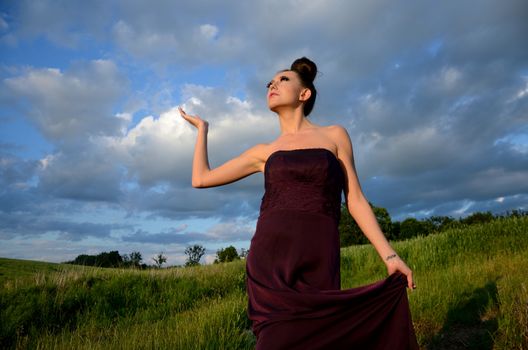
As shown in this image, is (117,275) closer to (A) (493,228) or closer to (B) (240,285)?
(B) (240,285)

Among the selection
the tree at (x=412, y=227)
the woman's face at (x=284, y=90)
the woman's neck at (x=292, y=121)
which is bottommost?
the woman's neck at (x=292, y=121)

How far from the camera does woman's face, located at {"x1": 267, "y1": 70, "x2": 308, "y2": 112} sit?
3906mm

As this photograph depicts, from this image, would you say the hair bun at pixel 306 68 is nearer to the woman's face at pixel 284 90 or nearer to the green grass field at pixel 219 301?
the woman's face at pixel 284 90

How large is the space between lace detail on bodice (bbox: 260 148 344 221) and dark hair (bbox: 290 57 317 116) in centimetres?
78

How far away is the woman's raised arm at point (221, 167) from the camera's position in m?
3.98

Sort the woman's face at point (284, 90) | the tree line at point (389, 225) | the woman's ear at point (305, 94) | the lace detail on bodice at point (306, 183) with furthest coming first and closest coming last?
the tree line at point (389, 225)
the woman's ear at point (305, 94)
the woman's face at point (284, 90)
the lace detail on bodice at point (306, 183)

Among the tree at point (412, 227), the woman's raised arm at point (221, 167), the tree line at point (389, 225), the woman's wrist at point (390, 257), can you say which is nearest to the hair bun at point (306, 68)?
the woman's raised arm at point (221, 167)

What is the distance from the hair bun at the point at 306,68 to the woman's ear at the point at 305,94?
11 centimetres

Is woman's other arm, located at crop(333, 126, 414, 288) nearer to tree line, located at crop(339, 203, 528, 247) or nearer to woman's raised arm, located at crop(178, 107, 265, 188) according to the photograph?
woman's raised arm, located at crop(178, 107, 265, 188)

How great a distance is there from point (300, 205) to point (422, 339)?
3.92 metres

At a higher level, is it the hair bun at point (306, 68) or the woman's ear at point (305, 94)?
the hair bun at point (306, 68)

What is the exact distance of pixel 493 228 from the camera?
45.0ft

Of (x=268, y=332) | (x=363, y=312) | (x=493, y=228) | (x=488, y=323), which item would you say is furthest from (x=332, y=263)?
(x=493, y=228)

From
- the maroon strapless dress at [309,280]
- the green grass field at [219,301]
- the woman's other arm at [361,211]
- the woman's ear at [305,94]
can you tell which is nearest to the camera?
the maroon strapless dress at [309,280]
